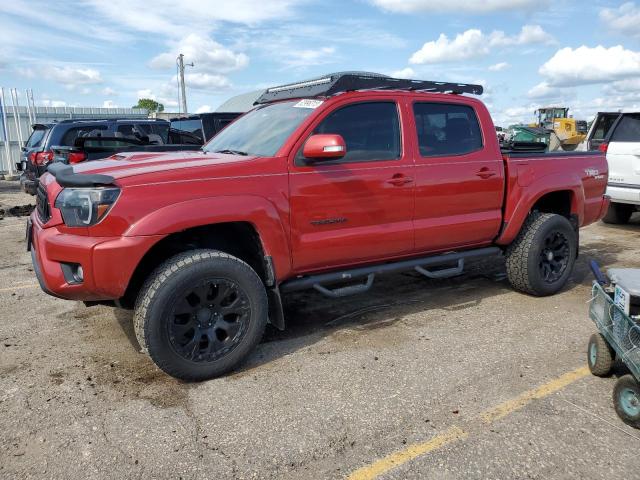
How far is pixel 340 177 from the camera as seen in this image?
3.80 m

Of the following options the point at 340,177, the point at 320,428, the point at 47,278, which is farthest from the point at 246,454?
the point at 340,177

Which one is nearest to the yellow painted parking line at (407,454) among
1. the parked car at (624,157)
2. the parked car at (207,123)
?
the parked car at (624,157)

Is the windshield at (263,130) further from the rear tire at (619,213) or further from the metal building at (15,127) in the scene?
the metal building at (15,127)

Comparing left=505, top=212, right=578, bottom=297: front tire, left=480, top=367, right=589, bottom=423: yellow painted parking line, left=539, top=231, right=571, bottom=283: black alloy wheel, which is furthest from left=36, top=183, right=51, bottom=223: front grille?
left=539, top=231, right=571, bottom=283: black alloy wheel

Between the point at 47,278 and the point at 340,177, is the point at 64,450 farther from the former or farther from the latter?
the point at 340,177

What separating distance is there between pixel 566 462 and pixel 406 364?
124 cm

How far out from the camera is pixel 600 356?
333 cm

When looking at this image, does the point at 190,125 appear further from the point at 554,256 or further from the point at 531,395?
the point at 531,395

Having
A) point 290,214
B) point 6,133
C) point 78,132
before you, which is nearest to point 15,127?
point 6,133

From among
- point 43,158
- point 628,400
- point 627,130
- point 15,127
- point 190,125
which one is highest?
point 15,127

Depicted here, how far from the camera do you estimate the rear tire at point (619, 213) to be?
906cm

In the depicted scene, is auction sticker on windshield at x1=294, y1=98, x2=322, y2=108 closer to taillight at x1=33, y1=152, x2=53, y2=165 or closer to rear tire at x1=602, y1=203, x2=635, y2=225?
rear tire at x1=602, y1=203, x2=635, y2=225

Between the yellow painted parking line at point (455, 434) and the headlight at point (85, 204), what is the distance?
2.05 metres

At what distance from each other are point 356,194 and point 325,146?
0.54 m
